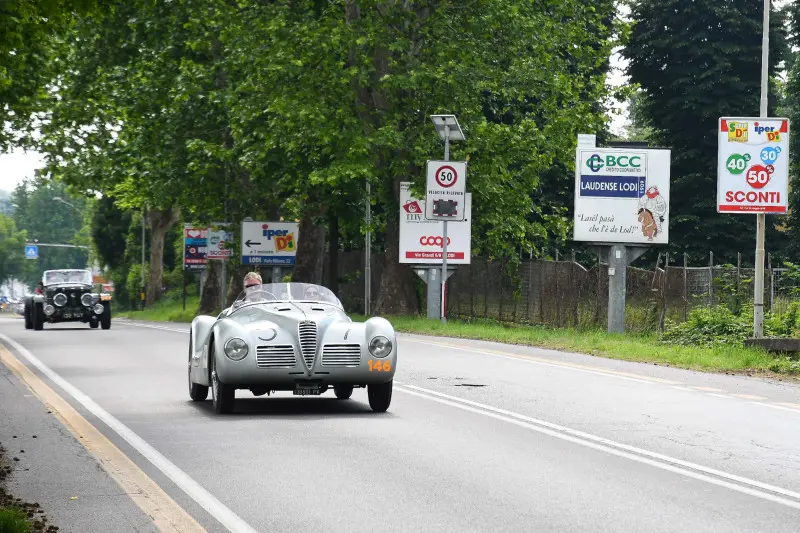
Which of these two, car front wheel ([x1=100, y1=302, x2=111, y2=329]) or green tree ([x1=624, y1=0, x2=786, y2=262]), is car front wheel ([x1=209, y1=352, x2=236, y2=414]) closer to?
car front wheel ([x1=100, y1=302, x2=111, y2=329])

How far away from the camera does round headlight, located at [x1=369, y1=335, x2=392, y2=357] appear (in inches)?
564

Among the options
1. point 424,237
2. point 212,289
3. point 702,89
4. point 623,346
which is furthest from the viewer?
point 212,289

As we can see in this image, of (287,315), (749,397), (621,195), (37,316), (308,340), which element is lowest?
(37,316)

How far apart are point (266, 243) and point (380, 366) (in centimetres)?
3467

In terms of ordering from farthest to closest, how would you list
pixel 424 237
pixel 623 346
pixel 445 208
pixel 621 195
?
pixel 424 237 < pixel 445 208 < pixel 621 195 < pixel 623 346

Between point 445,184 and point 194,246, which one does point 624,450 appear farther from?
point 194,246

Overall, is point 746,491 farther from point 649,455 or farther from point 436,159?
point 436,159

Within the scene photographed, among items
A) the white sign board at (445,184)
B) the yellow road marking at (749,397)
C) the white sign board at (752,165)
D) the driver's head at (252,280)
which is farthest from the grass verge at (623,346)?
the driver's head at (252,280)

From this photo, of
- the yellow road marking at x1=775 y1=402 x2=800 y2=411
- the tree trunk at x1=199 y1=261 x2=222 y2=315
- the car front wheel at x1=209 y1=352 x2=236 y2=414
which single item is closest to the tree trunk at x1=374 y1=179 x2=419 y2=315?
the tree trunk at x1=199 y1=261 x2=222 y2=315

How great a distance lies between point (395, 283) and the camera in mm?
42031

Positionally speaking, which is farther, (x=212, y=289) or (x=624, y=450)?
(x=212, y=289)

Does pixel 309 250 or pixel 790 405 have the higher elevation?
pixel 309 250

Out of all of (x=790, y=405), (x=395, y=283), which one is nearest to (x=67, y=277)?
(x=395, y=283)

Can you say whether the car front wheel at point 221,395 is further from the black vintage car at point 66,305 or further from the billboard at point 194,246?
the billboard at point 194,246
